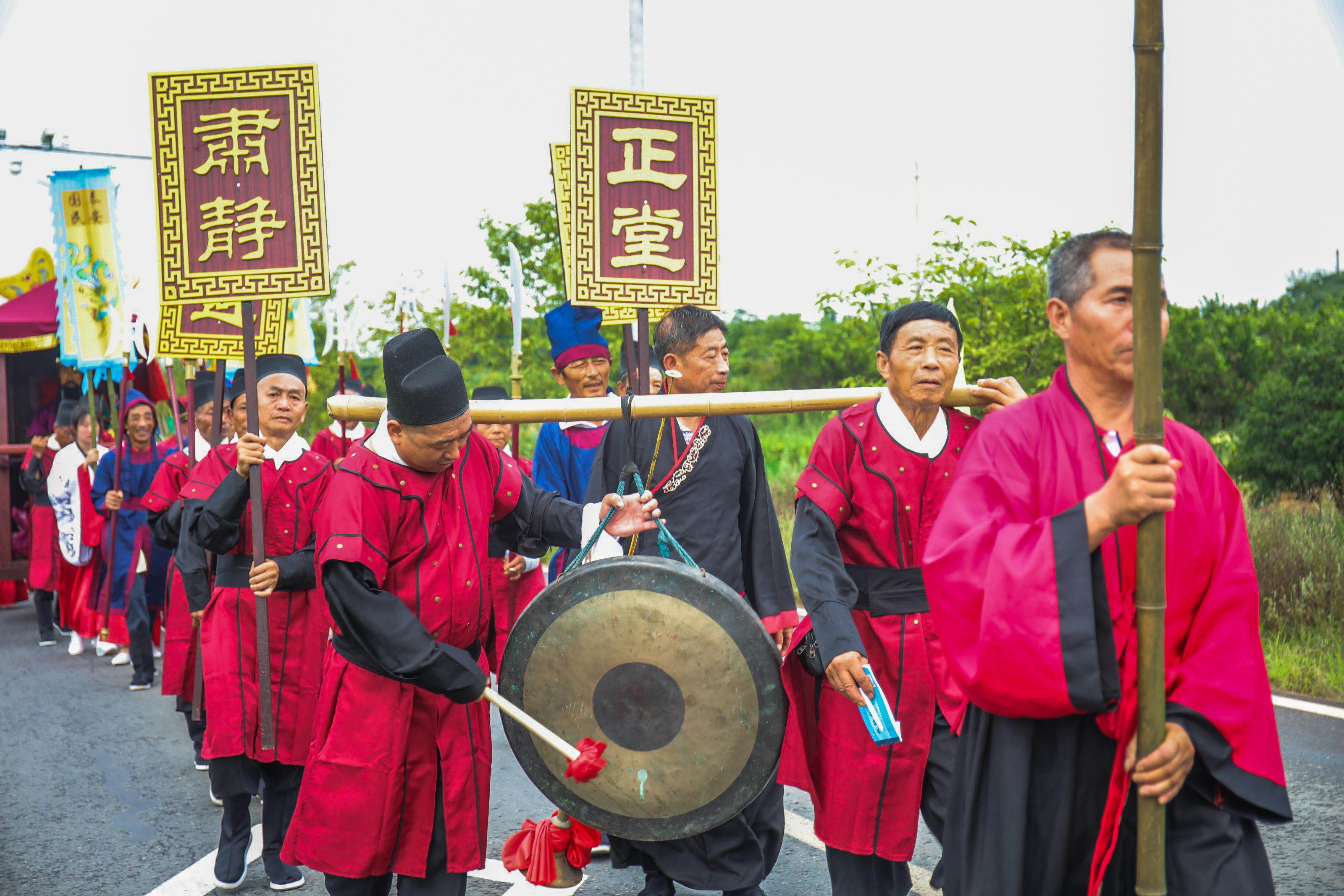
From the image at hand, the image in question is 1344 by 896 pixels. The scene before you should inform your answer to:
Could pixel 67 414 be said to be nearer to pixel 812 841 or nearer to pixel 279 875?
pixel 279 875

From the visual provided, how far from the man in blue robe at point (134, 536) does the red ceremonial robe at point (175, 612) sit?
2464 mm

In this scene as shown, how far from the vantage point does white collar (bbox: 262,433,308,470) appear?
15.6 feet

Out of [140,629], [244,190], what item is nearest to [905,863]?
[244,190]

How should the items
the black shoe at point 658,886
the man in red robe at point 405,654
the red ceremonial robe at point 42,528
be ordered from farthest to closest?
the red ceremonial robe at point 42,528, the black shoe at point 658,886, the man in red robe at point 405,654

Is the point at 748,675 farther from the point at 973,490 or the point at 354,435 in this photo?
the point at 354,435

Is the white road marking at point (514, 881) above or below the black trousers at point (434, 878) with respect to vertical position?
below

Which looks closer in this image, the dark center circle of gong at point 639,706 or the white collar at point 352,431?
the dark center circle of gong at point 639,706

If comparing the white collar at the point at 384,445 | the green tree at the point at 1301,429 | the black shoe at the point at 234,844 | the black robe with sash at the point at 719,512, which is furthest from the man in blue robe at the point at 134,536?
the green tree at the point at 1301,429

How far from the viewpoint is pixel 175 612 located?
602cm

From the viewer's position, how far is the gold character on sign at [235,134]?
4262 mm

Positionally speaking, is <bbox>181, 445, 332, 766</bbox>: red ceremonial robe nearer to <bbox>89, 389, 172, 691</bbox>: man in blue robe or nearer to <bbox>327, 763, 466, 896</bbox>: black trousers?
<bbox>327, 763, 466, 896</bbox>: black trousers

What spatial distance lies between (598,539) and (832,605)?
72 cm

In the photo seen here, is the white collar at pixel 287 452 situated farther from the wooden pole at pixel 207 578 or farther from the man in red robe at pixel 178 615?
the man in red robe at pixel 178 615

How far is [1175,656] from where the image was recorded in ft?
7.23
